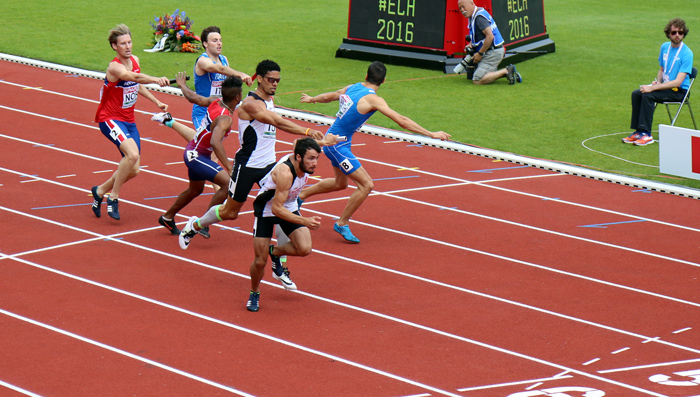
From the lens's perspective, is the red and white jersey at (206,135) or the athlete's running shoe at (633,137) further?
the athlete's running shoe at (633,137)

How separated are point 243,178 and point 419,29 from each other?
34.6 feet

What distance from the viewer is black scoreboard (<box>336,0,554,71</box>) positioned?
17953 millimetres

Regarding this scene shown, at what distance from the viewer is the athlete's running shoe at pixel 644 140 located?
43.2 feet

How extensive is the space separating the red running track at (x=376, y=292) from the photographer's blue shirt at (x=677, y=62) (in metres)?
2.67

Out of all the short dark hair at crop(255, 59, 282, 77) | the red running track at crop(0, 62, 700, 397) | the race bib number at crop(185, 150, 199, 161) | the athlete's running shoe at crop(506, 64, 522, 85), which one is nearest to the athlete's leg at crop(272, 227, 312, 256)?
the red running track at crop(0, 62, 700, 397)

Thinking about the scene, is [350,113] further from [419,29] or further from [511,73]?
[419,29]

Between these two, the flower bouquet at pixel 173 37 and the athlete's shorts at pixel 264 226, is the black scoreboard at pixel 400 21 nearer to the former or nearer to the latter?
the flower bouquet at pixel 173 37

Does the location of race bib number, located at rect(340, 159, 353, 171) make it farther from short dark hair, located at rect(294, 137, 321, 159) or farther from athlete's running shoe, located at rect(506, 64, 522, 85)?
athlete's running shoe, located at rect(506, 64, 522, 85)

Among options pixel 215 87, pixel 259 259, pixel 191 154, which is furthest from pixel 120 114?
pixel 259 259

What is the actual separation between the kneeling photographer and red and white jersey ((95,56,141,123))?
8462mm

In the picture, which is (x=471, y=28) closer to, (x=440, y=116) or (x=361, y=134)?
(x=440, y=116)

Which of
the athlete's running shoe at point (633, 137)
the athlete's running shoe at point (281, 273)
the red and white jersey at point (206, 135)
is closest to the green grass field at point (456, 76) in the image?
the athlete's running shoe at point (633, 137)

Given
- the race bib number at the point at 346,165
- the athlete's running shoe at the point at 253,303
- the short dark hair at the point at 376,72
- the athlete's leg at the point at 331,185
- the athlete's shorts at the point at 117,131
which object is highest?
the short dark hair at the point at 376,72

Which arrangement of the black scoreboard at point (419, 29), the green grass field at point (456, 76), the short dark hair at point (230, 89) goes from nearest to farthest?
1. the short dark hair at point (230, 89)
2. the green grass field at point (456, 76)
3. the black scoreboard at point (419, 29)
